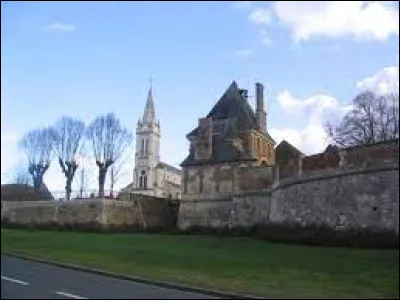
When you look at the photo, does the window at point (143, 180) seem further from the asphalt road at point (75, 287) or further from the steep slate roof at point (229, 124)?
the asphalt road at point (75, 287)

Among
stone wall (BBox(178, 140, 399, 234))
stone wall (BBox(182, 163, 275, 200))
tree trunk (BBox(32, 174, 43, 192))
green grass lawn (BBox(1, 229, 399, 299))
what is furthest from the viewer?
stone wall (BBox(182, 163, 275, 200))

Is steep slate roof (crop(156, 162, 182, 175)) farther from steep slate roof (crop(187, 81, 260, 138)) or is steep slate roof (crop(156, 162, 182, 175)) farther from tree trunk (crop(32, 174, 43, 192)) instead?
tree trunk (crop(32, 174, 43, 192))

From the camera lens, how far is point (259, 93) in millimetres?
66125

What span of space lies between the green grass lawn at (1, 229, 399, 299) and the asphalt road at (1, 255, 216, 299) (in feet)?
2.60

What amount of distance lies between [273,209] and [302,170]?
440 centimetres

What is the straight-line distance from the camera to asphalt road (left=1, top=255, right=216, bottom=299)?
1378 centimetres

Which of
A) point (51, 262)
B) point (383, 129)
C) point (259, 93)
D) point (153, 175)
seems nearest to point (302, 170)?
point (383, 129)

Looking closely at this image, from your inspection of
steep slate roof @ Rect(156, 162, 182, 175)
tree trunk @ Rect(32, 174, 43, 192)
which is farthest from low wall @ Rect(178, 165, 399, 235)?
steep slate roof @ Rect(156, 162, 182, 175)

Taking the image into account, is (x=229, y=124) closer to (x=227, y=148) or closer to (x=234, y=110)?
(x=234, y=110)

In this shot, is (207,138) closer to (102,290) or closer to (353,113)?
(353,113)

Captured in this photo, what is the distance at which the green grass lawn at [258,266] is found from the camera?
17.7 metres

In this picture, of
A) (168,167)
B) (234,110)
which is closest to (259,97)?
(234,110)

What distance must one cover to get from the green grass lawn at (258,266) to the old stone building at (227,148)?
23129mm

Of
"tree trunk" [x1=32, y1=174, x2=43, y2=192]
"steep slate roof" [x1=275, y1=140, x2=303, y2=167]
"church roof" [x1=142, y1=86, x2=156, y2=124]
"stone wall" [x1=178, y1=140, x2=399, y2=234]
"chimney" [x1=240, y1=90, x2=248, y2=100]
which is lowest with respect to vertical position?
"tree trunk" [x1=32, y1=174, x2=43, y2=192]
